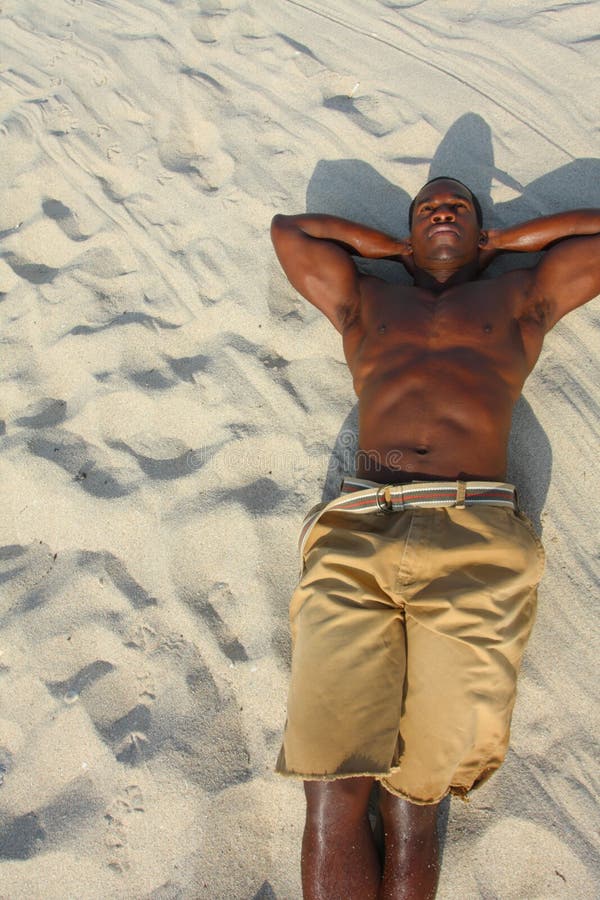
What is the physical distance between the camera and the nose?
2.71 m

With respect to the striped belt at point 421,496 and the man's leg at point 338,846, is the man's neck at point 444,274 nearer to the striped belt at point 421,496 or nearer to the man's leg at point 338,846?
the striped belt at point 421,496

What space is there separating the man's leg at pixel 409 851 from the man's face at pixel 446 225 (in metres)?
2.18

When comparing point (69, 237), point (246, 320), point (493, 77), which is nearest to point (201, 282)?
point (246, 320)

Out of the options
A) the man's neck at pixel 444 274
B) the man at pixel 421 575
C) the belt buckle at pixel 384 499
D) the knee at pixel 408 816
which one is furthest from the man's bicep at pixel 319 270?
the knee at pixel 408 816

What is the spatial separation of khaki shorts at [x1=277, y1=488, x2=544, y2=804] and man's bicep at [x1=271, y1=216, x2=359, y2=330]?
1113 millimetres

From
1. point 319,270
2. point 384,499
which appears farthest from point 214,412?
point 384,499

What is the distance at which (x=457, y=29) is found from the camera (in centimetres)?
353

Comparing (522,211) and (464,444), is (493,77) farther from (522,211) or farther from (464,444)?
(464,444)

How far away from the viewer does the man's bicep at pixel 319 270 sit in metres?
2.85

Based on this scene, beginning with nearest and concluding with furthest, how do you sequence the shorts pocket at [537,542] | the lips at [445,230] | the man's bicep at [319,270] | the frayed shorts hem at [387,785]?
the frayed shorts hem at [387,785] < the shorts pocket at [537,542] < the lips at [445,230] < the man's bicep at [319,270]

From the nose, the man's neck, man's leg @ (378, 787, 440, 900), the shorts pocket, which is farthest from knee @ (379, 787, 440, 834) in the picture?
the nose

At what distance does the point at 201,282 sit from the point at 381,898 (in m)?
2.78

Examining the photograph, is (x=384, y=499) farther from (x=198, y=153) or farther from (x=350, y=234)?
(x=198, y=153)

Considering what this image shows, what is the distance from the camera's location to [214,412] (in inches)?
118
